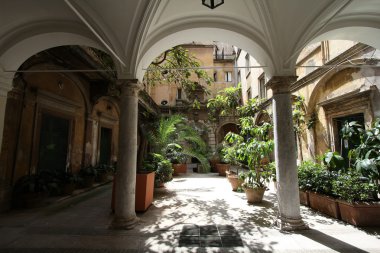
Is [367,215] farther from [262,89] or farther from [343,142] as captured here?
[262,89]

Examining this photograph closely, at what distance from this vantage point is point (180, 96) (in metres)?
20.3

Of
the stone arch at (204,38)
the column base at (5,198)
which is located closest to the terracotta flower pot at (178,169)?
the column base at (5,198)

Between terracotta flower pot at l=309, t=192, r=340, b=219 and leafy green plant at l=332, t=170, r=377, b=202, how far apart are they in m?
0.23

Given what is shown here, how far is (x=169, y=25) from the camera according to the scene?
4863 mm

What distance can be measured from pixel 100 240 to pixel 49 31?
14.6ft

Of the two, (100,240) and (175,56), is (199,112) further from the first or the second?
(100,240)

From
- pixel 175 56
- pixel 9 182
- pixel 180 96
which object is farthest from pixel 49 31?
pixel 180 96

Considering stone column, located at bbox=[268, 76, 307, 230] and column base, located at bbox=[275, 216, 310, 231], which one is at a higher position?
stone column, located at bbox=[268, 76, 307, 230]

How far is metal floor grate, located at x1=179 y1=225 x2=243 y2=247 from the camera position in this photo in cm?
364

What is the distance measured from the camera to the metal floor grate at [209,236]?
3641mm

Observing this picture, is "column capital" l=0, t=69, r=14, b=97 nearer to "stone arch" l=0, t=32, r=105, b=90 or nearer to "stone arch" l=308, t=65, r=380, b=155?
"stone arch" l=0, t=32, r=105, b=90

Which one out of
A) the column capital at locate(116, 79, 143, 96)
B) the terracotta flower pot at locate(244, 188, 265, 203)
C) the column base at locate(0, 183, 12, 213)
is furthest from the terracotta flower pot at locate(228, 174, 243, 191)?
the column base at locate(0, 183, 12, 213)

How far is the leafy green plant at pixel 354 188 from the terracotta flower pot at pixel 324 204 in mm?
235

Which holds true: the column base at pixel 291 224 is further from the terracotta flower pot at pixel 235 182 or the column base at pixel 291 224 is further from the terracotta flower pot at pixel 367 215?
the terracotta flower pot at pixel 235 182
